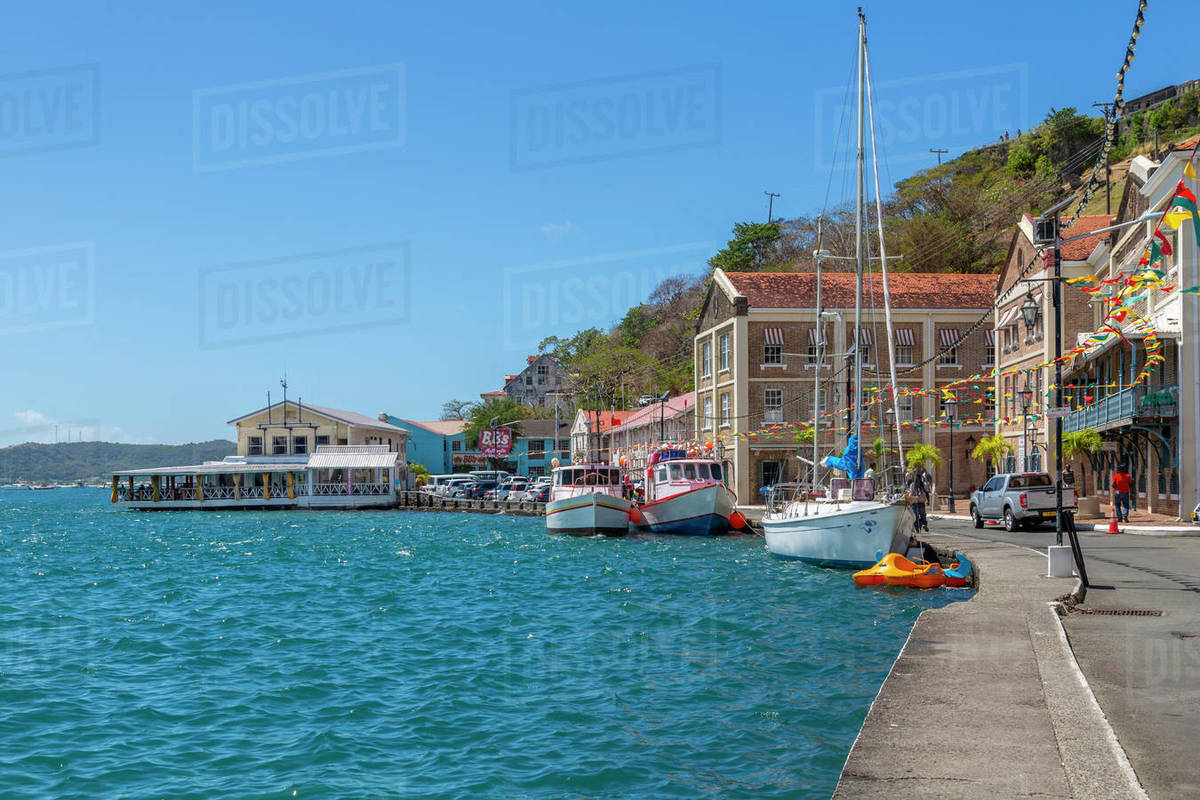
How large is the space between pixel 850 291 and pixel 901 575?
36.7m

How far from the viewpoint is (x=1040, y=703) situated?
31.4 feet

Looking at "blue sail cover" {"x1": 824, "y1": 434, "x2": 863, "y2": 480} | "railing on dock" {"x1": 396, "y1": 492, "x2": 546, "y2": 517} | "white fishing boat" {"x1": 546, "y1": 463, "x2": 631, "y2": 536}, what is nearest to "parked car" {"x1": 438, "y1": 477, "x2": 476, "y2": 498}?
"railing on dock" {"x1": 396, "y1": 492, "x2": 546, "y2": 517}

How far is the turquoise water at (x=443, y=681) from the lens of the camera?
417 inches

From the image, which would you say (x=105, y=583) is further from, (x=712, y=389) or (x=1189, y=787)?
(x=712, y=389)

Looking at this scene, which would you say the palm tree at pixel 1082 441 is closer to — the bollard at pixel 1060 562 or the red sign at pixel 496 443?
the bollard at pixel 1060 562

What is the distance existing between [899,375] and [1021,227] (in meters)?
12.3

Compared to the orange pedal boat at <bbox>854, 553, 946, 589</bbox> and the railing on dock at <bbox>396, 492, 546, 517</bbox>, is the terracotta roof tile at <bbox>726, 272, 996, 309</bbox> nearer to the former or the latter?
the railing on dock at <bbox>396, 492, 546, 517</bbox>

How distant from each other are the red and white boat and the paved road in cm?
2200

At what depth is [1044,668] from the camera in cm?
1109

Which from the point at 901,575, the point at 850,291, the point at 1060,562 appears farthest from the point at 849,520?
the point at 850,291

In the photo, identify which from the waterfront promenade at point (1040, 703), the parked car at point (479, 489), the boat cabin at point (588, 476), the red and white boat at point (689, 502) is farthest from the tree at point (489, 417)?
the waterfront promenade at point (1040, 703)

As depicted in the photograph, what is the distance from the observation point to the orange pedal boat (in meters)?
23.1

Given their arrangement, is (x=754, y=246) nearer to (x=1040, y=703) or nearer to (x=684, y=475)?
(x=684, y=475)

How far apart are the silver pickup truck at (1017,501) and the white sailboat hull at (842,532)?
794 cm
